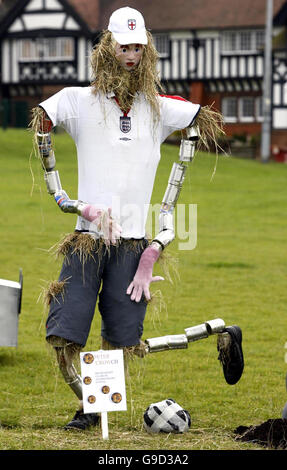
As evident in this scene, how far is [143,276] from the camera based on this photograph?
5.90 metres

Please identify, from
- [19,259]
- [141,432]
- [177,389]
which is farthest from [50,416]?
[19,259]

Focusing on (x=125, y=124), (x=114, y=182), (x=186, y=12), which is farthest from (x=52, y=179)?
(x=186, y=12)

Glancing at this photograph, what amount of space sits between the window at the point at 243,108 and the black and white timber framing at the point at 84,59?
33.6 inches

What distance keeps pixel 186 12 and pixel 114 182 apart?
4626 centimetres

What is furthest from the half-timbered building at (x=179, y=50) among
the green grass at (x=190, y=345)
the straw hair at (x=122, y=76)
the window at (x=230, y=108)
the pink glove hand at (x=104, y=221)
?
the pink glove hand at (x=104, y=221)

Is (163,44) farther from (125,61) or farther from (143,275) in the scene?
(143,275)

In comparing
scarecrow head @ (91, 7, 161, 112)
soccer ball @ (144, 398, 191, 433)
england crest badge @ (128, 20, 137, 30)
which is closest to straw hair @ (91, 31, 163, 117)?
scarecrow head @ (91, 7, 161, 112)

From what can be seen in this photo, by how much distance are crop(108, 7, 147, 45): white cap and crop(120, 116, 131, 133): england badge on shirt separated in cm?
44

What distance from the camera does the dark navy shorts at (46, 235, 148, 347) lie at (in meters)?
5.85

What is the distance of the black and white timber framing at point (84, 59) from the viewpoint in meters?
49.3

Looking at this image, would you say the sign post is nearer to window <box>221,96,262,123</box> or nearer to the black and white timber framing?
the black and white timber framing

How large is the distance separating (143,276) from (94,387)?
0.71 m

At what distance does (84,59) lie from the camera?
163 feet
